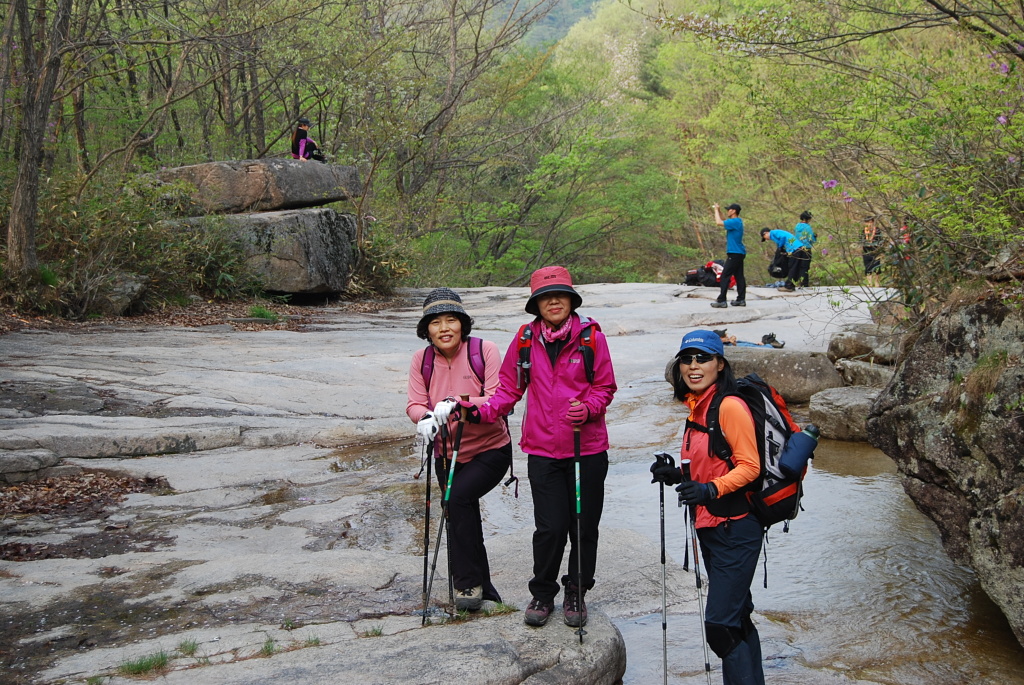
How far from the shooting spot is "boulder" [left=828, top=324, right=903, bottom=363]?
36.2 feet

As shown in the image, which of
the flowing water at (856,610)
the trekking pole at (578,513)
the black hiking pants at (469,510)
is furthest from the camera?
the flowing water at (856,610)

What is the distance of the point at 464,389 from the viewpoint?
451 cm

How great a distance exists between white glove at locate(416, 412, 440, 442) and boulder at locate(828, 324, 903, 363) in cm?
815

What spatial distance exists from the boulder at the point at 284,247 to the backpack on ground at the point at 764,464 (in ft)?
48.4

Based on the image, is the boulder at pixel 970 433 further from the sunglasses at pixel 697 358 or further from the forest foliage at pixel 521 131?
the sunglasses at pixel 697 358

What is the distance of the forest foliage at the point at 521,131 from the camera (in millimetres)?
7688

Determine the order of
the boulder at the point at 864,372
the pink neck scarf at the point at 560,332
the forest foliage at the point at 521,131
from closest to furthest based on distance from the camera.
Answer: the pink neck scarf at the point at 560,332, the forest foliage at the point at 521,131, the boulder at the point at 864,372

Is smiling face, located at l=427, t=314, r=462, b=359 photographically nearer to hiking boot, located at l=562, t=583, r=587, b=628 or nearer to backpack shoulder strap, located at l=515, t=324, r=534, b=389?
backpack shoulder strap, located at l=515, t=324, r=534, b=389

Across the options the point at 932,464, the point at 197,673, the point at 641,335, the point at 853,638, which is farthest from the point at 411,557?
the point at 641,335

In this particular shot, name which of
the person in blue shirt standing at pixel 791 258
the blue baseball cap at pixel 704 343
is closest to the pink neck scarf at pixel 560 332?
the blue baseball cap at pixel 704 343

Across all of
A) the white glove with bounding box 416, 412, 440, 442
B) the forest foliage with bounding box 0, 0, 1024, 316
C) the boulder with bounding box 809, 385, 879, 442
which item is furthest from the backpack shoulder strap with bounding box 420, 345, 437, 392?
the boulder with bounding box 809, 385, 879, 442

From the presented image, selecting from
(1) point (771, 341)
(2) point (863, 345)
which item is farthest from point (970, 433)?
(1) point (771, 341)

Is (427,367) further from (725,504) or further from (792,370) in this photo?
(792,370)

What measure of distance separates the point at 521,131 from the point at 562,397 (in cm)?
2554
